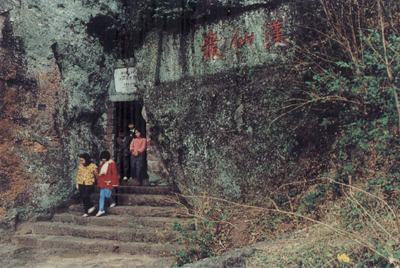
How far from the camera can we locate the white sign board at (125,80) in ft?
26.7

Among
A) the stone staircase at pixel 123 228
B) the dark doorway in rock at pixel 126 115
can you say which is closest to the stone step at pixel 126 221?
the stone staircase at pixel 123 228

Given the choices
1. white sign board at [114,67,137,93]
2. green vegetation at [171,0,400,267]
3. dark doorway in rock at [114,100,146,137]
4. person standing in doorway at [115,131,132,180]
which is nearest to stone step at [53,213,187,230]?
green vegetation at [171,0,400,267]

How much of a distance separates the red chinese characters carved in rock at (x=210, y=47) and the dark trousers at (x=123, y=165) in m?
3.49

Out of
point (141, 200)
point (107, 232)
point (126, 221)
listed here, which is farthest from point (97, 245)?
point (141, 200)

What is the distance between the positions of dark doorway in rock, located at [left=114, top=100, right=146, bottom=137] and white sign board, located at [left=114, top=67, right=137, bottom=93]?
0.53 meters

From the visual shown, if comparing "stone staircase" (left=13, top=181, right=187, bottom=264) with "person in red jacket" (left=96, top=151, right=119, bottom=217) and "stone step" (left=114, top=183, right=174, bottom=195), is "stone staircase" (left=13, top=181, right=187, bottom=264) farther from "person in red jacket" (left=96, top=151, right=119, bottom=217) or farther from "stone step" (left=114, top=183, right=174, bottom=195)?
"person in red jacket" (left=96, top=151, right=119, bottom=217)

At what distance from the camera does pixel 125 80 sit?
8195mm

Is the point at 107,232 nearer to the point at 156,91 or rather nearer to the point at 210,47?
the point at 156,91

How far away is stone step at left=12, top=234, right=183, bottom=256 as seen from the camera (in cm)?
512

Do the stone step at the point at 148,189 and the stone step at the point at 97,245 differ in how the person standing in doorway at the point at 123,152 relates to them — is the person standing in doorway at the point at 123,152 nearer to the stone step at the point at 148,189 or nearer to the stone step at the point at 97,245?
the stone step at the point at 148,189

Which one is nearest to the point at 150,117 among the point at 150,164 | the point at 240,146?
the point at 150,164

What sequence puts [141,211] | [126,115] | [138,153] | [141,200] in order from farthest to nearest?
[126,115] < [138,153] < [141,200] < [141,211]

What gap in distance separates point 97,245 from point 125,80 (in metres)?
4.22

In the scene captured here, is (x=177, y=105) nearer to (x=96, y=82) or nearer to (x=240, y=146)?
(x=240, y=146)
